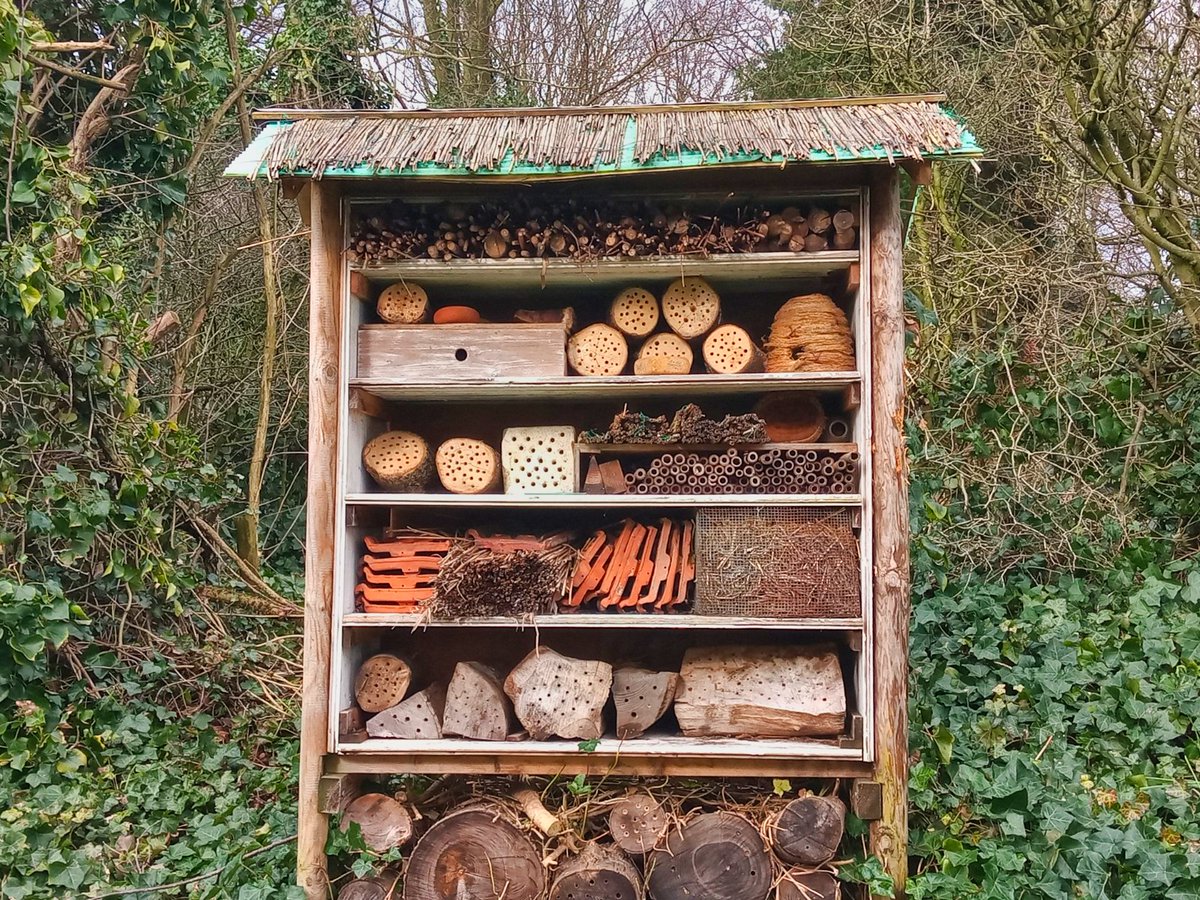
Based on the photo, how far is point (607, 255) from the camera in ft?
12.9

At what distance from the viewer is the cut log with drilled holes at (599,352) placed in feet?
13.5

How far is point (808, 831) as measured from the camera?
12.1ft

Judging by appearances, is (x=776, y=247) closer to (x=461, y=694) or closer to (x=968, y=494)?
(x=461, y=694)

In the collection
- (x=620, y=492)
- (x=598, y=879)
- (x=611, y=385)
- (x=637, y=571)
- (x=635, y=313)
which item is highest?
(x=635, y=313)

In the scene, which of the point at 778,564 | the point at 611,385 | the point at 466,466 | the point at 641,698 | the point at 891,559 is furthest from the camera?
the point at 466,466

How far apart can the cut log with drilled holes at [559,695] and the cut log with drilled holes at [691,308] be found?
1.66 metres

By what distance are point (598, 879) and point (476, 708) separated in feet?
3.01

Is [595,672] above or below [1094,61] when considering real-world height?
below

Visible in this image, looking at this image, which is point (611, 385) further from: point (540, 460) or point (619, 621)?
point (619, 621)

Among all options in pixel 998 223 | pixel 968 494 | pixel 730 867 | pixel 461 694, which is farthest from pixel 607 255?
pixel 998 223

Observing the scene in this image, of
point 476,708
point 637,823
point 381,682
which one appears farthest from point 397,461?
point 637,823

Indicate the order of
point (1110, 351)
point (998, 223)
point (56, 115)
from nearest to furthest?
point (56, 115)
point (1110, 351)
point (998, 223)

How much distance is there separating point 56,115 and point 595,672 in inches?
198

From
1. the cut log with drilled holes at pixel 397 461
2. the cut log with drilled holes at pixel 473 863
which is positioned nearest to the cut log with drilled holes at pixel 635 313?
the cut log with drilled holes at pixel 397 461
